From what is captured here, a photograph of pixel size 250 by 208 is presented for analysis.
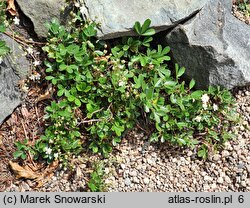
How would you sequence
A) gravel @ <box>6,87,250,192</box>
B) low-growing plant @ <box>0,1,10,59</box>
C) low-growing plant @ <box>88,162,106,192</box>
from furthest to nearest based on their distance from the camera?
gravel @ <box>6,87,250,192</box>, low-growing plant @ <box>88,162,106,192</box>, low-growing plant @ <box>0,1,10,59</box>

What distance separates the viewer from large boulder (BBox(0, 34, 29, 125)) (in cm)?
322

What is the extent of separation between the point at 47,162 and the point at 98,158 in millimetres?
379

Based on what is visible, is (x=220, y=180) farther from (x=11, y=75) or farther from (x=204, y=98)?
(x=11, y=75)

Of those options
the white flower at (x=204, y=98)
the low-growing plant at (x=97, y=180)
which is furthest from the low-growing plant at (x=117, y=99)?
the low-growing plant at (x=97, y=180)

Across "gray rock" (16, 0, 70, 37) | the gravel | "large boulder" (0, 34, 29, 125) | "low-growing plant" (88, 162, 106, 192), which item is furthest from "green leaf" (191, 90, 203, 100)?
"large boulder" (0, 34, 29, 125)

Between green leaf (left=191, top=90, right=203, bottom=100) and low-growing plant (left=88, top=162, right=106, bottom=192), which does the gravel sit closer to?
low-growing plant (left=88, top=162, right=106, bottom=192)

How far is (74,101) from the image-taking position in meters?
3.25

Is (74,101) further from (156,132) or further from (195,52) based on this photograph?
(195,52)

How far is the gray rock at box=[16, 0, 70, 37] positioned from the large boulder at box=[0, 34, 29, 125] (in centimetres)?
23

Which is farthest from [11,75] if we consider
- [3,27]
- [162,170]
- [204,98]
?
[204,98]

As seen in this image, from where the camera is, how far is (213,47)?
3.22m

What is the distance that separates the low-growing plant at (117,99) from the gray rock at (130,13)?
71 mm

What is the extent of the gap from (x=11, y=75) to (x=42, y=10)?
1.74 feet

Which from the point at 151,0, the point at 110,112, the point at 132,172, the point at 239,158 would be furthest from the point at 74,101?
the point at 239,158
